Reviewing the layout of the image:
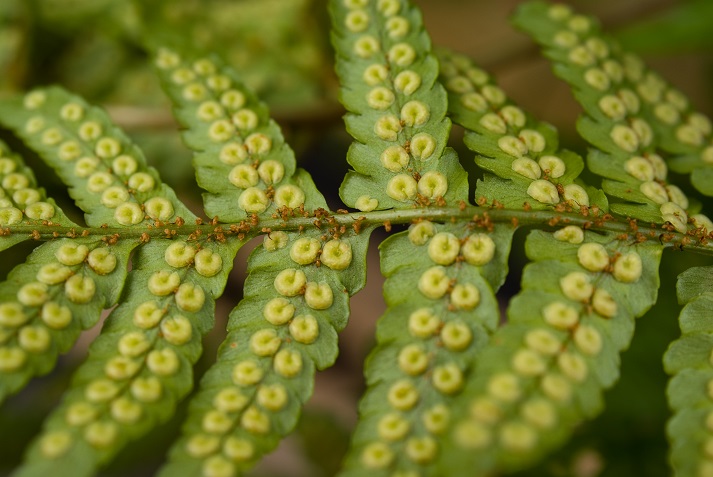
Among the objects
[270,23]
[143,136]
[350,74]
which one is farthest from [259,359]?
[270,23]

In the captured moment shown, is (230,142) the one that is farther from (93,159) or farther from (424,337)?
(424,337)

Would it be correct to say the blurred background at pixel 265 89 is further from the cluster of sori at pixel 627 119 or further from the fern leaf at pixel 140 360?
the fern leaf at pixel 140 360

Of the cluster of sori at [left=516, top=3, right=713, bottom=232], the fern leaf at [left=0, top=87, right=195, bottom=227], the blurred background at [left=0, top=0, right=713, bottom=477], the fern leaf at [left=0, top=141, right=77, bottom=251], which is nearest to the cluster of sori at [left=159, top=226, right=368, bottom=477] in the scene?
the fern leaf at [left=0, top=87, right=195, bottom=227]

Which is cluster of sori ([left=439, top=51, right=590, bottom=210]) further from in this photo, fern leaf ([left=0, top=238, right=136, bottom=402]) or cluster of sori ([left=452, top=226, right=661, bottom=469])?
fern leaf ([left=0, top=238, right=136, bottom=402])

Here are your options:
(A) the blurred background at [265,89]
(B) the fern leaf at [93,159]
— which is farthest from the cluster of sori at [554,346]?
(A) the blurred background at [265,89]

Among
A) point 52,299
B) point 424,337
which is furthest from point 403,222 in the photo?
point 52,299

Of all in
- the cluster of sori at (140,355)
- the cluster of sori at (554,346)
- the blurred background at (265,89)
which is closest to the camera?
the cluster of sori at (554,346)

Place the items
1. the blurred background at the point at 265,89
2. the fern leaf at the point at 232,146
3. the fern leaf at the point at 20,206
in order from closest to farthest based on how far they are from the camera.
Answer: the fern leaf at the point at 20,206
the fern leaf at the point at 232,146
the blurred background at the point at 265,89

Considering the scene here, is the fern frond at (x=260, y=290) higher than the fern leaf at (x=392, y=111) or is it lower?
lower
